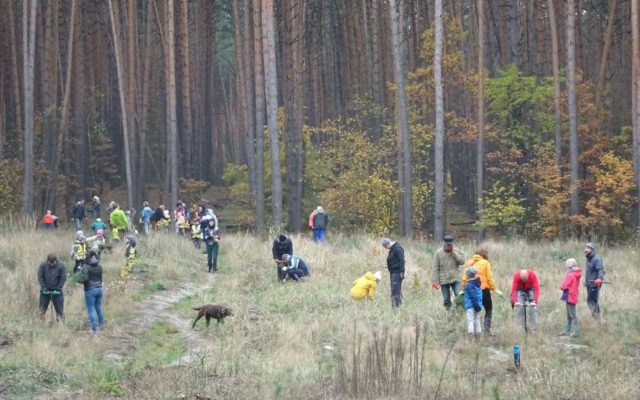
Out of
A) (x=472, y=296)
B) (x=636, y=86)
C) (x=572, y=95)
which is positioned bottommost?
(x=472, y=296)

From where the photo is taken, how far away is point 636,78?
28.9 m

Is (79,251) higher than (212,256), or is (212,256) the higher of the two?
(79,251)

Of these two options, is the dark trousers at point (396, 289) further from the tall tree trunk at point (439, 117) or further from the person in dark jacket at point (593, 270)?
the tall tree trunk at point (439, 117)

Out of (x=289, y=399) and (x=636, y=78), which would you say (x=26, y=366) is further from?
(x=636, y=78)

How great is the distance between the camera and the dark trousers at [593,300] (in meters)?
16.5

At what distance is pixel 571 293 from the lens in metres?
15.8

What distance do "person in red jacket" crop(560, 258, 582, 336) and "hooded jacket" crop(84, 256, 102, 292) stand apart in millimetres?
8523

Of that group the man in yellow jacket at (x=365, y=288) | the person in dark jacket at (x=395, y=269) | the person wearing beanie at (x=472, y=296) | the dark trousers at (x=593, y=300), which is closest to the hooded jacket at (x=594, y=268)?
the dark trousers at (x=593, y=300)

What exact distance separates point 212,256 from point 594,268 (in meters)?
10.9

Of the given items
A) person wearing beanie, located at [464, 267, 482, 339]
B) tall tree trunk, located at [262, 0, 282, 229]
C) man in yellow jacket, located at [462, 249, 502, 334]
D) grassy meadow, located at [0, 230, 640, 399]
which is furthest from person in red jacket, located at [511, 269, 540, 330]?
tall tree trunk, located at [262, 0, 282, 229]

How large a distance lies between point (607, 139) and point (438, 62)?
7.94 m

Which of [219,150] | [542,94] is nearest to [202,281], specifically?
[542,94]

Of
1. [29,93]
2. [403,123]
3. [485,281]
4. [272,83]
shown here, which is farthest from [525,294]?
[29,93]

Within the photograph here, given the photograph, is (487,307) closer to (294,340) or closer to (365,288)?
(365,288)
